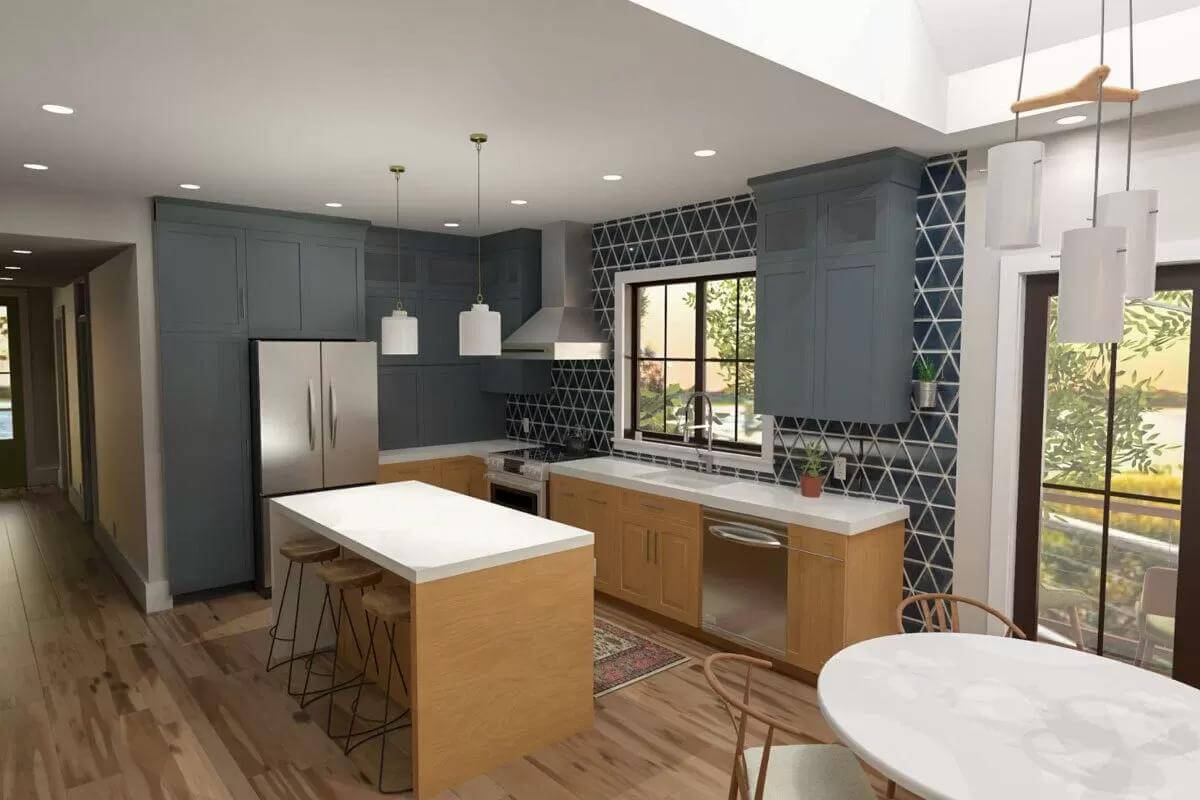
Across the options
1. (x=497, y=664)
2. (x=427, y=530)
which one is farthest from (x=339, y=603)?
(x=497, y=664)

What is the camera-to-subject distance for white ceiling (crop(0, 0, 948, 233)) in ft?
7.41

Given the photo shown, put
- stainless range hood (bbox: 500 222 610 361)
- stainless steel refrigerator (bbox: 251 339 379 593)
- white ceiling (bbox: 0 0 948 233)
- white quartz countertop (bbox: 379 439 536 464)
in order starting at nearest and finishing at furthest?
white ceiling (bbox: 0 0 948 233), stainless steel refrigerator (bbox: 251 339 379 593), stainless range hood (bbox: 500 222 610 361), white quartz countertop (bbox: 379 439 536 464)

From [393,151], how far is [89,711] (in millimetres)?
2983

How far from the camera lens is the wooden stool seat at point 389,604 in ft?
9.75

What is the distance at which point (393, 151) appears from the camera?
370 centimetres

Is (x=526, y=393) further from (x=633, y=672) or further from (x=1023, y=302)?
(x=1023, y=302)

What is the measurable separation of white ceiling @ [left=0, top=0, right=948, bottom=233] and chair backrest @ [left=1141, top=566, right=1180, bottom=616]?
2.08 meters

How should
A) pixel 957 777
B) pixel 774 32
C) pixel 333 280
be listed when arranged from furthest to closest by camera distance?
pixel 333 280, pixel 774 32, pixel 957 777

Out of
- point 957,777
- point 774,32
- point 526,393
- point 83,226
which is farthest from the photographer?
point 526,393

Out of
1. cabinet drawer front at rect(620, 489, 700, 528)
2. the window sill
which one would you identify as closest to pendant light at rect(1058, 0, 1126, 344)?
cabinet drawer front at rect(620, 489, 700, 528)

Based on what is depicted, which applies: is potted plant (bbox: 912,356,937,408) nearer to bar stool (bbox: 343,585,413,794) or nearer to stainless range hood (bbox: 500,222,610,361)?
stainless range hood (bbox: 500,222,610,361)

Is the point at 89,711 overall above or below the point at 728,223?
below

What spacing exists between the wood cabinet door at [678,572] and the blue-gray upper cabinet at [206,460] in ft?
9.11

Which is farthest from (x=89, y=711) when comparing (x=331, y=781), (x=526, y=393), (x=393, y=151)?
(x=526, y=393)
